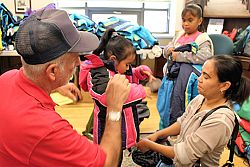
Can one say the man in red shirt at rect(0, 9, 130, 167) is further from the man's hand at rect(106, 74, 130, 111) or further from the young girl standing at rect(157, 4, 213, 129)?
the young girl standing at rect(157, 4, 213, 129)

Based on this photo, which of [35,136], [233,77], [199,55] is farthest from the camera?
[199,55]

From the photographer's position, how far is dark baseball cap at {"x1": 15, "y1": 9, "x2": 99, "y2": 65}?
2.77 feet

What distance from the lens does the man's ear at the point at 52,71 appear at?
88 centimetres

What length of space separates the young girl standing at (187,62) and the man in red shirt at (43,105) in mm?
1556

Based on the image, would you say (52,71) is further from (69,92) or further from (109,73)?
(109,73)

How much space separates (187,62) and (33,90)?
178 cm

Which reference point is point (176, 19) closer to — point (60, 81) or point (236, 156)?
point (236, 156)

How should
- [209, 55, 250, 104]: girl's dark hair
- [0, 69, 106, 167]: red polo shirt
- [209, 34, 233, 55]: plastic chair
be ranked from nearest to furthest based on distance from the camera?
[0, 69, 106, 167]: red polo shirt < [209, 55, 250, 104]: girl's dark hair < [209, 34, 233, 55]: plastic chair

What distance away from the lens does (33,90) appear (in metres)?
0.88

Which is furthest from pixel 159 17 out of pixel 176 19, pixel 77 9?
pixel 77 9

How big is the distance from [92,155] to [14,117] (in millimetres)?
268

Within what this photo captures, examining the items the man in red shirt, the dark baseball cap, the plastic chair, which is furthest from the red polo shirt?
the plastic chair

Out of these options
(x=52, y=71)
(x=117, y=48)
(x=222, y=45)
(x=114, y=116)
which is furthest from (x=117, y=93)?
(x=222, y=45)

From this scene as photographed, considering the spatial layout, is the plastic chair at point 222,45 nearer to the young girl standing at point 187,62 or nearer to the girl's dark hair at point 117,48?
the young girl standing at point 187,62
